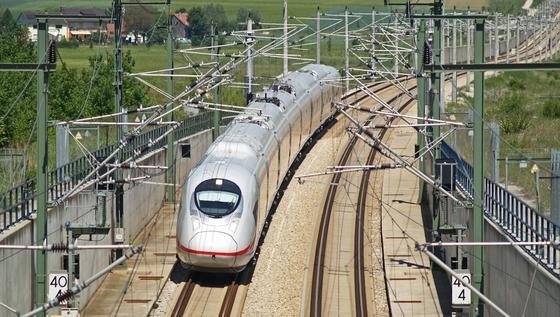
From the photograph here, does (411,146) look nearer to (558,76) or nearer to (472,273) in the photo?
(472,273)

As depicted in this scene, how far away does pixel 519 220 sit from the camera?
32.5 metres

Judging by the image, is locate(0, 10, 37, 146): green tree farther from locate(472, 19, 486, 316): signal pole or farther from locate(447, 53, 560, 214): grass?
locate(472, 19, 486, 316): signal pole

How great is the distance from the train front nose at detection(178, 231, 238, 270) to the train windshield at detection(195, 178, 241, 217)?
0.68m

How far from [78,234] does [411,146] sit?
33667 mm

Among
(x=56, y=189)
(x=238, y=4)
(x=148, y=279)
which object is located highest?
(x=238, y=4)

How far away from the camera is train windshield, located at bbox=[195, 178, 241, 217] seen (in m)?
38.5

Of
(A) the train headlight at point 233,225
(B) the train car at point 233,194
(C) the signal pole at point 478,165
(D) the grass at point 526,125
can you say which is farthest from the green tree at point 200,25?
(C) the signal pole at point 478,165

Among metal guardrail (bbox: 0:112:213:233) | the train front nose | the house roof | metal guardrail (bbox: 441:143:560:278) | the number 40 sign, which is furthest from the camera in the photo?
the house roof

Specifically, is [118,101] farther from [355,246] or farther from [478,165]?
[478,165]

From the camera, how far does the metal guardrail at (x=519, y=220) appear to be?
29.1 metres

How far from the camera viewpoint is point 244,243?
38.5 m

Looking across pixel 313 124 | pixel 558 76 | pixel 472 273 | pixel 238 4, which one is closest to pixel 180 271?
pixel 472 273

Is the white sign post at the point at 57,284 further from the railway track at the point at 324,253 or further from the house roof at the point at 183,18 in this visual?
the house roof at the point at 183,18

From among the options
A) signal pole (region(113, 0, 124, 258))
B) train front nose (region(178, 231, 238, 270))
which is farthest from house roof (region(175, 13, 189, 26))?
train front nose (region(178, 231, 238, 270))
